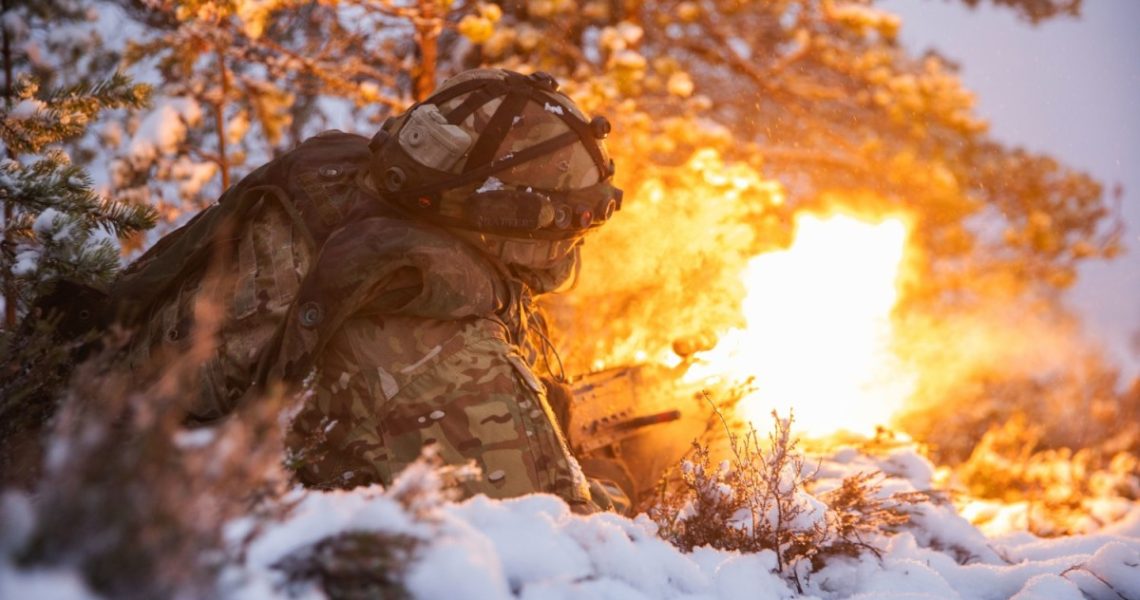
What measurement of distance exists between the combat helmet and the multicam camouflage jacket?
11 centimetres

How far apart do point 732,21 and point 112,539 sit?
32.8ft

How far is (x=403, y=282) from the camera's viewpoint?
297cm

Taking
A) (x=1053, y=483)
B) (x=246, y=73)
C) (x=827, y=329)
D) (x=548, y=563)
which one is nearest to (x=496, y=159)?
(x=548, y=563)

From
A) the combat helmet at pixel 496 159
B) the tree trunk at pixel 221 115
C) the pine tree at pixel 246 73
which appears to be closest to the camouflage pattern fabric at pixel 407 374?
the combat helmet at pixel 496 159

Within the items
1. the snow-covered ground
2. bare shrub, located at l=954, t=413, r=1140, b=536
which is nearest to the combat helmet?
the snow-covered ground

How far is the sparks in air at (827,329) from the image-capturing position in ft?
17.3

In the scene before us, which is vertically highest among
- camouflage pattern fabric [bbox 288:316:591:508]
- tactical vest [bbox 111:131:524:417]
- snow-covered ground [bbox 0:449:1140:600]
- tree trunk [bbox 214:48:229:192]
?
tree trunk [bbox 214:48:229:192]

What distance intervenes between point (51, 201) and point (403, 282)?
1078mm

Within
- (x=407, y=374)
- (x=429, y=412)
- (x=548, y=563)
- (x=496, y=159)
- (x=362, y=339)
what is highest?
(x=496, y=159)

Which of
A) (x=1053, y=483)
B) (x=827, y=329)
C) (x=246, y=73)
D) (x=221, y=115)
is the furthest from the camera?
(x=246, y=73)

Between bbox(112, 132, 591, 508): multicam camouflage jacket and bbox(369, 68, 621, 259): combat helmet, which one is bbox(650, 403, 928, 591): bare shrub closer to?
bbox(112, 132, 591, 508): multicam camouflage jacket

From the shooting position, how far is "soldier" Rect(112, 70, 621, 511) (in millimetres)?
2896

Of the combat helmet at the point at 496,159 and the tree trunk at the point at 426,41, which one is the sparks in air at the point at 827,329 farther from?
the tree trunk at the point at 426,41

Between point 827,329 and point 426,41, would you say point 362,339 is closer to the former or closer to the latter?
point 827,329
